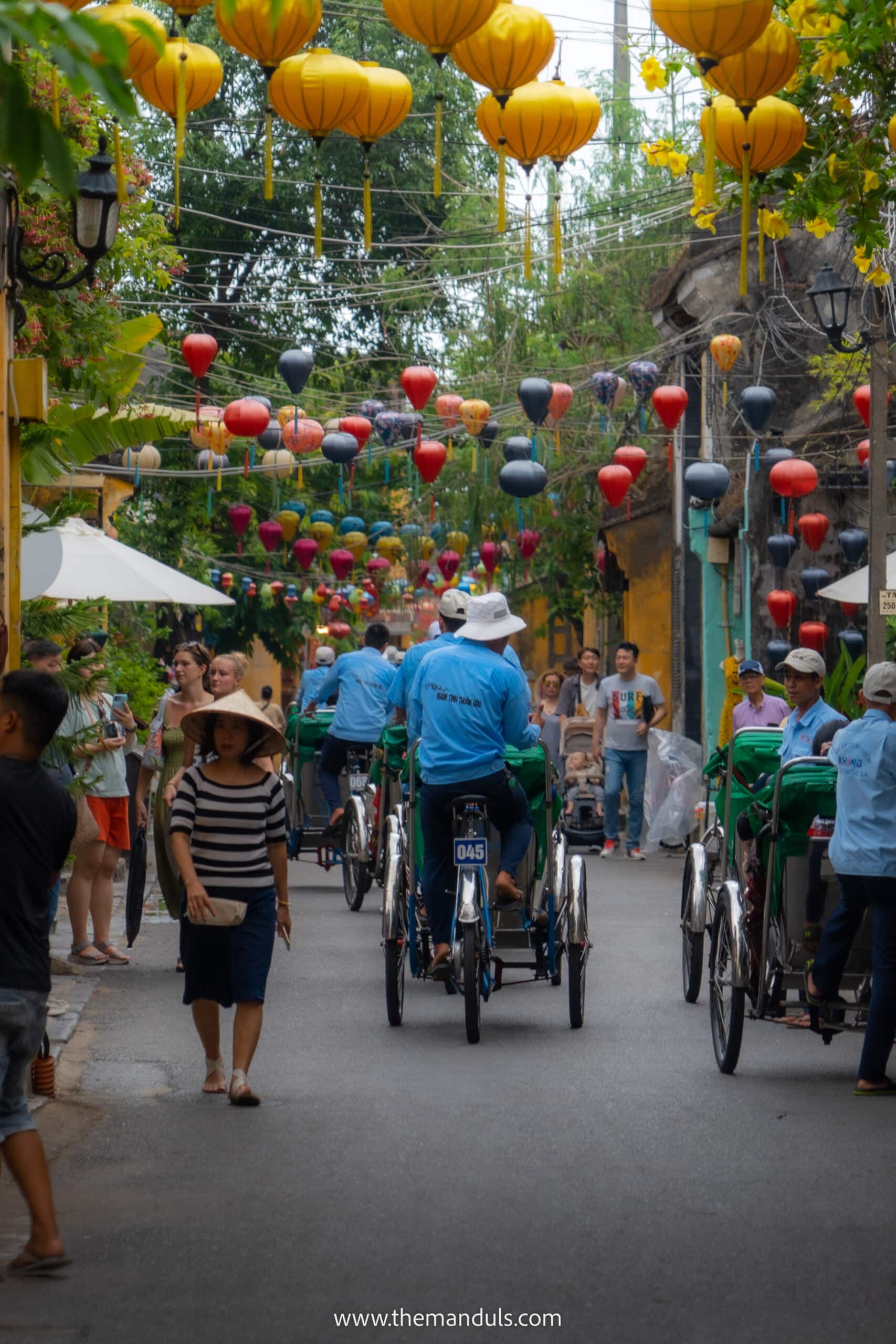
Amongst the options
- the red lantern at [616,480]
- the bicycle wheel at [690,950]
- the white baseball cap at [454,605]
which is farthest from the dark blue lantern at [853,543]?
the bicycle wheel at [690,950]

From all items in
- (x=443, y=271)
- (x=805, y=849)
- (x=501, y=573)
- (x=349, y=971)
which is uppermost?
(x=443, y=271)

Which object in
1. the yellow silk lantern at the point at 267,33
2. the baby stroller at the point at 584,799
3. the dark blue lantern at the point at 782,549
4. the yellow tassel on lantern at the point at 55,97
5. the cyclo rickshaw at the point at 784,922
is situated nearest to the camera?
the yellow tassel on lantern at the point at 55,97

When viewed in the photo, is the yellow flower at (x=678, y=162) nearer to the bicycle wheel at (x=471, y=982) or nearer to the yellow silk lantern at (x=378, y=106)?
the yellow silk lantern at (x=378, y=106)

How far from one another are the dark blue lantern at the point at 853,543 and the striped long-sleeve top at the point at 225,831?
1553cm

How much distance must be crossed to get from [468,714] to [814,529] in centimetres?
1419

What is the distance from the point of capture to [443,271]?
31453 millimetres

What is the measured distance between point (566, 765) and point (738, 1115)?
1360cm

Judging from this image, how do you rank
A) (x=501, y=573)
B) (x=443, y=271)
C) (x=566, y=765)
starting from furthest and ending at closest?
(x=501, y=573) < (x=443, y=271) < (x=566, y=765)

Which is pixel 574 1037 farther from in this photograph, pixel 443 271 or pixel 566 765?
pixel 443 271

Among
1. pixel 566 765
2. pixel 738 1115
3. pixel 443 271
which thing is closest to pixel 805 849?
pixel 738 1115

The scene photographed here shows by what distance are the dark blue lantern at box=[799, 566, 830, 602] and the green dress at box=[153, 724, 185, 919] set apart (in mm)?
13875

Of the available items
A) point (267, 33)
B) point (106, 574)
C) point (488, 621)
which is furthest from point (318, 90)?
point (106, 574)

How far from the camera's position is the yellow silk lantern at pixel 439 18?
7.30 meters

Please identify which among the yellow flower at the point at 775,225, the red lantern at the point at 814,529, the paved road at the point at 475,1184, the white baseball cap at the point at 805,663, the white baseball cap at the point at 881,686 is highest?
the yellow flower at the point at 775,225
